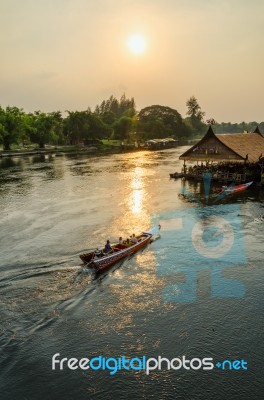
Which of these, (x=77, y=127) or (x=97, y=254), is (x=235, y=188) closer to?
(x=97, y=254)

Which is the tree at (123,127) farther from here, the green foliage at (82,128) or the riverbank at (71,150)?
the riverbank at (71,150)

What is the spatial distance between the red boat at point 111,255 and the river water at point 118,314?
2.18ft

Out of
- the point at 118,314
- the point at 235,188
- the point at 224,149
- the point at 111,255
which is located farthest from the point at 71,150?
the point at 118,314

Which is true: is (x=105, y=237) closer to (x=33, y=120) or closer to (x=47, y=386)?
(x=47, y=386)

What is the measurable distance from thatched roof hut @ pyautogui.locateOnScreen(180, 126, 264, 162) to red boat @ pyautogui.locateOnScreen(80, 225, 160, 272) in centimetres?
3001

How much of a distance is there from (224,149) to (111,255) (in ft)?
119

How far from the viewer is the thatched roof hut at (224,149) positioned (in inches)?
2231

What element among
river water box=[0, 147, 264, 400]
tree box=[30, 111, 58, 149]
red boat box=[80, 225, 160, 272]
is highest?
tree box=[30, 111, 58, 149]

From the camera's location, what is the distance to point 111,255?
27.9 m

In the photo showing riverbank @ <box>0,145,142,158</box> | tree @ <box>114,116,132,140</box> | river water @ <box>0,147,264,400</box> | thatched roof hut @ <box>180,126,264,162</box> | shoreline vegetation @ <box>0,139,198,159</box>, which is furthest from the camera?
tree @ <box>114,116,132,140</box>

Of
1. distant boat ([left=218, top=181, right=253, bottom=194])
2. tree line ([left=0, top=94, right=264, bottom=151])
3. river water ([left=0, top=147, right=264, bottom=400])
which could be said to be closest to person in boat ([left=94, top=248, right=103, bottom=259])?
river water ([left=0, top=147, right=264, bottom=400])

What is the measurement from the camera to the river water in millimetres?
16719

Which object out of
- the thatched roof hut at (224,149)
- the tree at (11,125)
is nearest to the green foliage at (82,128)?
the tree at (11,125)

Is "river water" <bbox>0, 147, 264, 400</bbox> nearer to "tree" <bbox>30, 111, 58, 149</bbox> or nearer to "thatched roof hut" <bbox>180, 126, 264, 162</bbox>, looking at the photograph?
"thatched roof hut" <bbox>180, 126, 264, 162</bbox>
